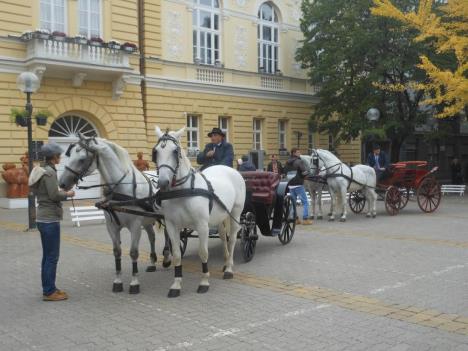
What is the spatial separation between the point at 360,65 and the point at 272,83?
4972 mm

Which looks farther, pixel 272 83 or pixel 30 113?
pixel 272 83

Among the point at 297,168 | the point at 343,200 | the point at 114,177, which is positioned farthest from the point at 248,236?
the point at 343,200

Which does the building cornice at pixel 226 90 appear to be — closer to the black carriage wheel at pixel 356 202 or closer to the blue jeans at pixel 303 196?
the black carriage wheel at pixel 356 202

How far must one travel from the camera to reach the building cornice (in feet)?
77.3

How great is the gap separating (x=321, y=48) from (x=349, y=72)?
189 centimetres

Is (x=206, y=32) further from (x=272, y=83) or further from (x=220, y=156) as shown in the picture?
(x=220, y=156)

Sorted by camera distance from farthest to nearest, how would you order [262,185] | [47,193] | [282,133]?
[282,133] → [262,185] → [47,193]

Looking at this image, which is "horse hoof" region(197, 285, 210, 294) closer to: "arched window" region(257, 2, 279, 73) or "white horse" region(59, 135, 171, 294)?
"white horse" region(59, 135, 171, 294)

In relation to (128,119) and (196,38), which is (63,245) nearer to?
(128,119)

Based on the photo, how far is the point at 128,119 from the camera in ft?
73.2

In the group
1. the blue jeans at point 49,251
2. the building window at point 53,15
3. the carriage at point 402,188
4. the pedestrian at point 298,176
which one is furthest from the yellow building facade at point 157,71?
the blue jeans at point 49,251

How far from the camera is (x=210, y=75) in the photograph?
2545 cm

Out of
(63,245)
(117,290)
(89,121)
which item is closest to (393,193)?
(63,245)

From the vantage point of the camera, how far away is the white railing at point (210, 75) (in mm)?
25047
